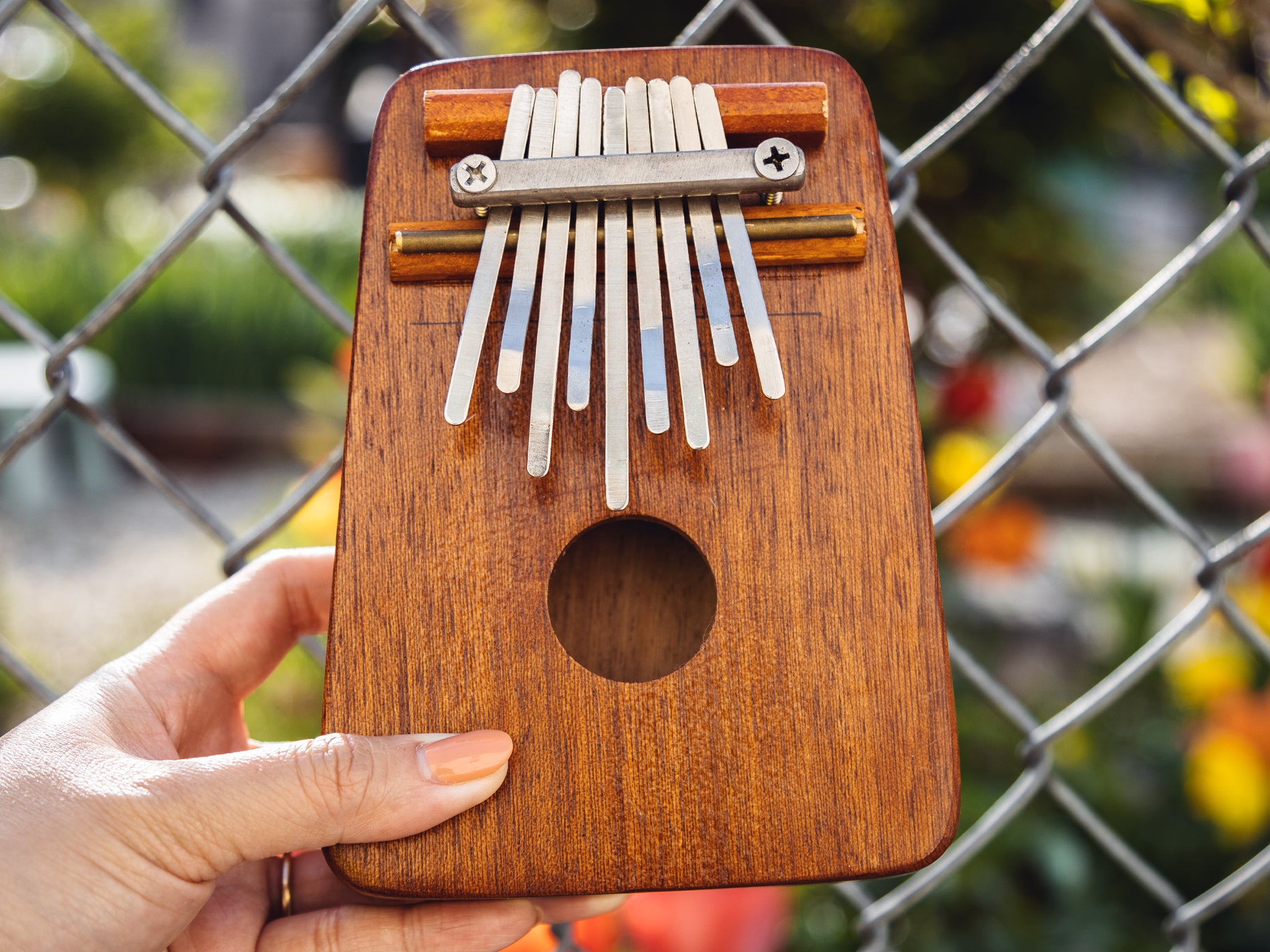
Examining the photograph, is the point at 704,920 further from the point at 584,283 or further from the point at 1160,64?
the point at 1160,64

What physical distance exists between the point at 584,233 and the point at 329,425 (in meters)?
1.54

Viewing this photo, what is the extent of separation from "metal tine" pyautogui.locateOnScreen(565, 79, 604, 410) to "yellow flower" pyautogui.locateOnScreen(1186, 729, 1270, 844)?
946mm

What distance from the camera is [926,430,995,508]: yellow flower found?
1.29 meters

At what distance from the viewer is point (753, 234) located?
1.35 feet

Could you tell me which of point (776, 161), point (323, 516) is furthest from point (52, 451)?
point (776, 161)

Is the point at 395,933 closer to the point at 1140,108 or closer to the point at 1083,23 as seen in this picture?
the point at 1083,23

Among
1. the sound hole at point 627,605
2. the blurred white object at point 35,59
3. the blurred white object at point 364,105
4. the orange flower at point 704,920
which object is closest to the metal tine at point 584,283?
the sound hole at point 627,605

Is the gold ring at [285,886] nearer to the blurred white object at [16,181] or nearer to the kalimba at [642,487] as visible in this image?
the kalimba at [642,487]

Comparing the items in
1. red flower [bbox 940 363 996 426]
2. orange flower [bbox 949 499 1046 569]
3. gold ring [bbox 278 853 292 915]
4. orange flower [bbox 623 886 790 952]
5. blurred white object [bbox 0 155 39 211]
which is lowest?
orange flower [bbox 623 886 790 952]

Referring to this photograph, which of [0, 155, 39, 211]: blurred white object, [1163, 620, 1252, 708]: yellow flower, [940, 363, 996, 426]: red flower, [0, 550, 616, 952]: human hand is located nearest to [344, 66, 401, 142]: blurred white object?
[0, 155, 39, 211]: blurred white object

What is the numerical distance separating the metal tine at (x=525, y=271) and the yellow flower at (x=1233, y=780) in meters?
0.97

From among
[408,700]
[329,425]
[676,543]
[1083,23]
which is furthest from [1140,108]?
[329,425]

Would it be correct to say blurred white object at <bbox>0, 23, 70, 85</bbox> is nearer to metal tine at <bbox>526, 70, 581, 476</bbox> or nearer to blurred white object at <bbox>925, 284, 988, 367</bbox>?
blurred white object at <bbox>925, 284, 988, 367</bbox>

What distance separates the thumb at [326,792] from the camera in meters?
0.38
